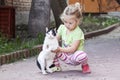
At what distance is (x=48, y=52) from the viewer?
7262 mm

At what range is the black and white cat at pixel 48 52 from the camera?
7152 mm

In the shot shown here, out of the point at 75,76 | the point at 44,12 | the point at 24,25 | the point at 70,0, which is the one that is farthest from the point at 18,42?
the point at 70,0

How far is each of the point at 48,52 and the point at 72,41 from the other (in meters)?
0.44

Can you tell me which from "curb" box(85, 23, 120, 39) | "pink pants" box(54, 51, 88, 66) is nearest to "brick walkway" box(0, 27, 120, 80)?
"pink pants" box(54, 51, 88, 66)

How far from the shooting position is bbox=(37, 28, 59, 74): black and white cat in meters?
7.15

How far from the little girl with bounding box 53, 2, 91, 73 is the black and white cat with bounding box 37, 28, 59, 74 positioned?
0.13 meters

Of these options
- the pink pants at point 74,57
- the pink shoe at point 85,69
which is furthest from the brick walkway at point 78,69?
the pink pants at point 74,57

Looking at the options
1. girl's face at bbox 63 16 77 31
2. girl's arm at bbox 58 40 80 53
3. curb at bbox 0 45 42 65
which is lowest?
curb at bbox 0 45 42 65

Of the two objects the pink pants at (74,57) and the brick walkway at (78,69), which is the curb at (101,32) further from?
the pink pants at (74,57)

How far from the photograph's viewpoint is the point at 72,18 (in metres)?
7.38

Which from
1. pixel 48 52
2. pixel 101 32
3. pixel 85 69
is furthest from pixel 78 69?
pixel 101 32

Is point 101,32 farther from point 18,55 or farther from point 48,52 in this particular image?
point 48,52

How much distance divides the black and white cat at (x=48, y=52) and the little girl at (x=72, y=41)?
0.13 metres

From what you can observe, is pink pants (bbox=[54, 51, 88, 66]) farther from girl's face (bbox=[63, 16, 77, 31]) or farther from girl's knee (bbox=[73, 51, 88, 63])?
girl's face (bbox=[63, 16, 77, 31])
